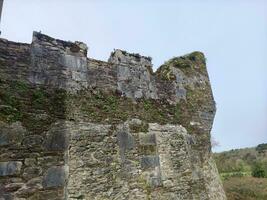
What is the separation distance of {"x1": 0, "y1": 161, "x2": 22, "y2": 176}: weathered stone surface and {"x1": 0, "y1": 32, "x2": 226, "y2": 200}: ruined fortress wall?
1 centimetres

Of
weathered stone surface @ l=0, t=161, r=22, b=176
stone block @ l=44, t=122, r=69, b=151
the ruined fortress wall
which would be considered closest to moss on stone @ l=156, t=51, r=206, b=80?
the ruined fortress wall

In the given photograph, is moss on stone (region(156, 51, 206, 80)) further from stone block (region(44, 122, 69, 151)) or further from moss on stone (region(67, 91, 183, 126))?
stone block (region(44, 122, 69, 151))

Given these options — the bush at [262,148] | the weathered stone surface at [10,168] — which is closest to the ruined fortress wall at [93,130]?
the weathered stone surface at [10,168]

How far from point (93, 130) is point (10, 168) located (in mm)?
1481

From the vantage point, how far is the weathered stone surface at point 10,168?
3902mm

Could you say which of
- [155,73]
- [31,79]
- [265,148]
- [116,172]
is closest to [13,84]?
[31,79]

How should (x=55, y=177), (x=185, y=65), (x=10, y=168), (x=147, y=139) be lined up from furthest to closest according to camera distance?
(x=185, y=65) → (x=147, y=139) → (x=55, y=177) → (x=10, y=168)

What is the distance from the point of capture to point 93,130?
16.0 feet

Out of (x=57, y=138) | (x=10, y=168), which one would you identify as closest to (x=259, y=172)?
(x=57, y=138)

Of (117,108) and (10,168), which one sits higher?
(117,108)

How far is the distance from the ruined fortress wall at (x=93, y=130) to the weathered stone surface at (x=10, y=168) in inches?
0.5

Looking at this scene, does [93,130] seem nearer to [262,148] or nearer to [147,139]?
[147,139]

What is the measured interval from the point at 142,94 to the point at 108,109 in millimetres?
971

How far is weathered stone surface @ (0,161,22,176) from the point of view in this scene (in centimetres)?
390
